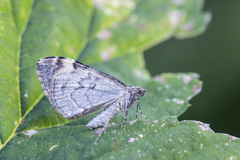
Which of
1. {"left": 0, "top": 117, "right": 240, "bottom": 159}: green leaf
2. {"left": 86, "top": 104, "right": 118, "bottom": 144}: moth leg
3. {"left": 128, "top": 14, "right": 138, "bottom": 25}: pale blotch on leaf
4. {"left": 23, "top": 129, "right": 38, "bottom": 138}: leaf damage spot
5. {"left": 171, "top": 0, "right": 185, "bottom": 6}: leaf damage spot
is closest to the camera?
{"left": 0, "top": 117, "right": 240, "bottom": 159}: green leaf

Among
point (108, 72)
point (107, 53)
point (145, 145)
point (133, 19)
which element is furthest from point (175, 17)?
point (145, 145)

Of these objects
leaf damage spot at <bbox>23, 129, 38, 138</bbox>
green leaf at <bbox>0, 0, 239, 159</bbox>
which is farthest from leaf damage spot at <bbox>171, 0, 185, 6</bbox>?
leaf damage spot at <bbox>23, 129, 38, 138</bbox>

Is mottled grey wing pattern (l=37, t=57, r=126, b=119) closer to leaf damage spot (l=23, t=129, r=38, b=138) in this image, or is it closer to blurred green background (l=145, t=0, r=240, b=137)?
leaf damage spot (l=23, t=129, r=38, b=138)

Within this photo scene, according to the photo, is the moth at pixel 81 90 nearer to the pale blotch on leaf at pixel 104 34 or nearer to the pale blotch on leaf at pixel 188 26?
the pale blotch on leaf at pixel 104 34

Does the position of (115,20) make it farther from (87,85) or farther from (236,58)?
(236,58)

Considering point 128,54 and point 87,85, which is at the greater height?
point 128,54

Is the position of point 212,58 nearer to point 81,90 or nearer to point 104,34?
point 104,34

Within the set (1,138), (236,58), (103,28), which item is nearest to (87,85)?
(1,138)
